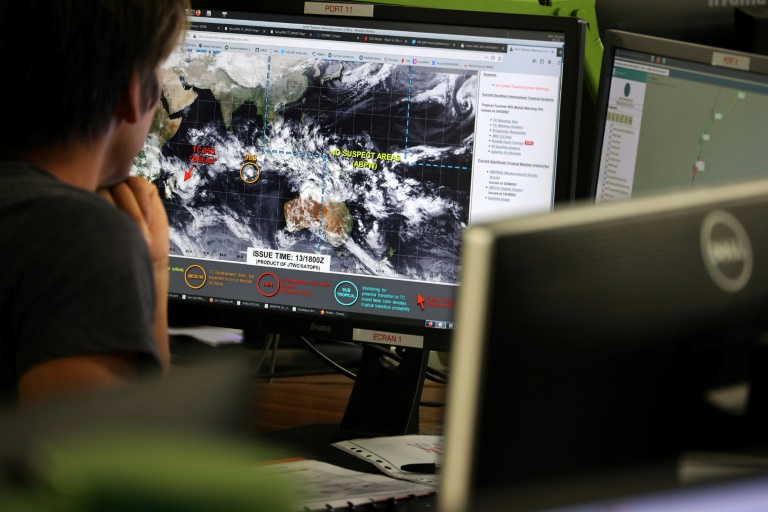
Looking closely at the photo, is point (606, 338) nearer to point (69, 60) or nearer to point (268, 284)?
point (69, 60)

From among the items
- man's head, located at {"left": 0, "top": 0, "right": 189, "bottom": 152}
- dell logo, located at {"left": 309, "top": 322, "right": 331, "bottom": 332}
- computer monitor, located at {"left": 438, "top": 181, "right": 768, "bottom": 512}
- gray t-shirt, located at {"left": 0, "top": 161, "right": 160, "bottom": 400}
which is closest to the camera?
computer monitor, located at {"left": 438, "top": 181, "right": 768, "bottom": 512}

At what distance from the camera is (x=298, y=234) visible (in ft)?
4.35

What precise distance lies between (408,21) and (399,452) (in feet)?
1.91

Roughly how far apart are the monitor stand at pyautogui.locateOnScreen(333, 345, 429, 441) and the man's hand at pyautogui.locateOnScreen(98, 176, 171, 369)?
283mm

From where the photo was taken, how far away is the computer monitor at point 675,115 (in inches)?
50.0

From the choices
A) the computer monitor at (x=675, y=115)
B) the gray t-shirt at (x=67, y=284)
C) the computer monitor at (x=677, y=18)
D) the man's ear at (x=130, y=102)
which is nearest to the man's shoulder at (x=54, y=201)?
the gray t-shirt at (x=67, y=284)

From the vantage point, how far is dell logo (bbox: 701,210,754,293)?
564mm

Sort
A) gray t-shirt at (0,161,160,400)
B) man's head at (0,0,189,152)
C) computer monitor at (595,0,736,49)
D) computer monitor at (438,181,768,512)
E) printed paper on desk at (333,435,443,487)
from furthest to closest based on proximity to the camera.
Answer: computer monitor at (595,0,736,49) → printed paper on desk at (333,435,443,487) → man's head at (0,0,189,152) → gray t-shirt at (0,161,160,400) → computer monitor at (438,181,768,512)

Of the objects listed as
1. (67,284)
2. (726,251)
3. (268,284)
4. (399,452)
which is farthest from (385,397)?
(726,251)

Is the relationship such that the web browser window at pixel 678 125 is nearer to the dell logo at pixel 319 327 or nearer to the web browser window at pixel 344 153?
the web browser window at pixel 344 153

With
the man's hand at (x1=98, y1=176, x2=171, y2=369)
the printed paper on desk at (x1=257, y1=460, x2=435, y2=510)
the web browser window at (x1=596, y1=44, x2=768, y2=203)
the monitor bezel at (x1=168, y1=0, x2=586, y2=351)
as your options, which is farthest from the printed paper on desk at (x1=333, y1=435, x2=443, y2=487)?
the web browser window at (x1=596, y1=44, x2=768, y2=203)

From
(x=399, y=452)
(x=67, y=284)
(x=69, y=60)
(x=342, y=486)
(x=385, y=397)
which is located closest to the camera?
(x=67, y=284)

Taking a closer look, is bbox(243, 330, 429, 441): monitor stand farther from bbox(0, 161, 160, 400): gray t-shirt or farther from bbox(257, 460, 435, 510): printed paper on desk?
bbox(0, 161, 160, 400): gray t-shirt

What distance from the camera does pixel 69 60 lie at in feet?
3.15
